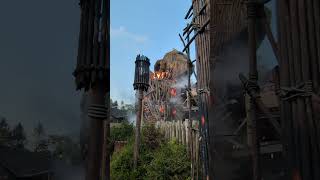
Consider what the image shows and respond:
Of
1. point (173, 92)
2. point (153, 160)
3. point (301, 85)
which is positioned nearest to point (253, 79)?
point (301, 85)

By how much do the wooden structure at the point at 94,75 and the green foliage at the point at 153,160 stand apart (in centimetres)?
963

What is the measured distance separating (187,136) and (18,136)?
10.4 meters

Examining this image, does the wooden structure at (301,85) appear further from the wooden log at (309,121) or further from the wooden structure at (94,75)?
the wooden structure at (94,75)

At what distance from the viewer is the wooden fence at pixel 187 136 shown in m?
11.2

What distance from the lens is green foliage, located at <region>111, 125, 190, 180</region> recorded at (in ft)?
39.5

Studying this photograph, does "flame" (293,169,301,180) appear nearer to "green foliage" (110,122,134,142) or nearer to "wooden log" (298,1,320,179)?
"wooden log" (298,1,320,179)

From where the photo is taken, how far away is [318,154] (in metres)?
3.68

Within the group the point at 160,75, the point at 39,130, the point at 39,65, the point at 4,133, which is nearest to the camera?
the point at 4,133

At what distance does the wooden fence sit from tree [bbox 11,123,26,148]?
903 centimetres

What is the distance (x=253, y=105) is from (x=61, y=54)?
3.31 metres

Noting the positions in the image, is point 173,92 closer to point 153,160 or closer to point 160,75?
point 160,75

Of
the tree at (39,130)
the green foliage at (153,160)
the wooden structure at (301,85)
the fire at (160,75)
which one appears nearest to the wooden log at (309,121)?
the wooden structure at (301,85)

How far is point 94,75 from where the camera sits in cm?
248

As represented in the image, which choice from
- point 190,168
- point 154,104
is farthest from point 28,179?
point 154,104
